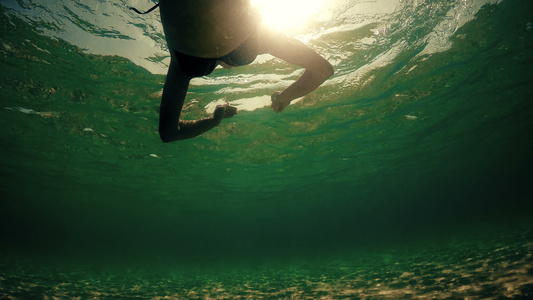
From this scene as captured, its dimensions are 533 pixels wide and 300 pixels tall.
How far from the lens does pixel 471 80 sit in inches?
527

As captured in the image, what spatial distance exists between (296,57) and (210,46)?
3.98 ft

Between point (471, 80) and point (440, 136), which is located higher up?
point (471, 80)

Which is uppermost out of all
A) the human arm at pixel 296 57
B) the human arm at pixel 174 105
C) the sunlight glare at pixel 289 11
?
the sunlight glare at pixel 289 11

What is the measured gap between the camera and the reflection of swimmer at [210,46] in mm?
1852

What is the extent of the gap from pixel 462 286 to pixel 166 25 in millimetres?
7009

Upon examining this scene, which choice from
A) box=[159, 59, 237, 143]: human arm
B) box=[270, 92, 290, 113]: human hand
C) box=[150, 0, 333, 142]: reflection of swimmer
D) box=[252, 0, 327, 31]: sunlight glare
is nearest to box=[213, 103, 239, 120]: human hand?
box=[150, 0, 333, 142]: reflection of swimmer

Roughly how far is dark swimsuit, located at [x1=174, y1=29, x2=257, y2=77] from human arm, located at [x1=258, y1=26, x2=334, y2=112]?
8.9 inches

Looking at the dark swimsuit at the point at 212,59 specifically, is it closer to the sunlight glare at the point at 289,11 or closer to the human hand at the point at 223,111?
the human hand at the point at 223,111

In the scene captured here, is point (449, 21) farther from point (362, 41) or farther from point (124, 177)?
point (124, 177)

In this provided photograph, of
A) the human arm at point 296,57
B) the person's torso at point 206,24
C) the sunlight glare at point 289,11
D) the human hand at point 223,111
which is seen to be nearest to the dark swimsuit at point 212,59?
the person's torso at point 206,24

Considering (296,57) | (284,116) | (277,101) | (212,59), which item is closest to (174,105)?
(212,59)

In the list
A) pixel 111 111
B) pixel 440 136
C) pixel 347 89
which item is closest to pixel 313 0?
pixel 347 89

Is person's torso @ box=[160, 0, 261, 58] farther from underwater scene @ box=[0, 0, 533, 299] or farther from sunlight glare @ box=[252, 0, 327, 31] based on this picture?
sunlight glare @ box=[252, 0, 327, 31]

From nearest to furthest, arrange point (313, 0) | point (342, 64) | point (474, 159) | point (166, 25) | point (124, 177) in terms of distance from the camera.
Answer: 1. point (166, 25)
2. point (313, 0)
3. point (342, 64)
4. point (124, 177)
5. point (474, 159)
